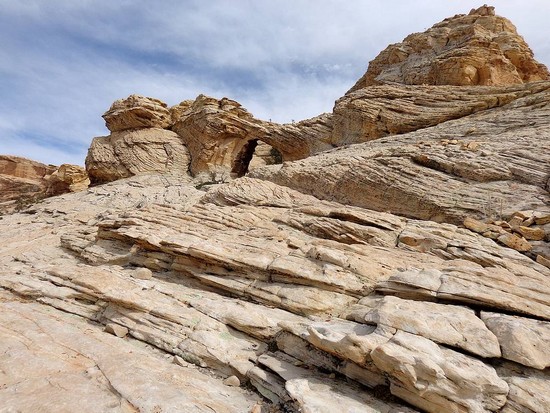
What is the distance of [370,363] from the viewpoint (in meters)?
6.85

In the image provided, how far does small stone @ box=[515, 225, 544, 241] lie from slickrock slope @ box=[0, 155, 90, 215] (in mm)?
50253

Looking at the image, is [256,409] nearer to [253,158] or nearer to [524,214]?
[524,214]

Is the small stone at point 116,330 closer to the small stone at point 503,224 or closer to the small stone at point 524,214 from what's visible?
the small stone at point 503,224

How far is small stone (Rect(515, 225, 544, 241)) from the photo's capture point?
11695 mm

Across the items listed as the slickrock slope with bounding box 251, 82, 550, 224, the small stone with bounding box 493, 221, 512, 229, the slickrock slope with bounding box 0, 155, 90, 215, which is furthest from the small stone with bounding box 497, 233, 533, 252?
the slickrock slope with bounding box 0, 155, 90, 215

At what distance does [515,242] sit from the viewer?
11.7 meters

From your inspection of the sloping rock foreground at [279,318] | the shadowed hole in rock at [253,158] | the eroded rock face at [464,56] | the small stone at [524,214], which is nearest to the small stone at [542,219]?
the small stone at [524,214]

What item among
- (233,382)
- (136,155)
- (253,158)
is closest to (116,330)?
(233,382)

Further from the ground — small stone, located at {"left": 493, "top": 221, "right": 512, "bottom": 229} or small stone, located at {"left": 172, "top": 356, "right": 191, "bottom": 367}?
small stone, located at {"left": 493, "top": 221, "right": 512, "bottom": 229}

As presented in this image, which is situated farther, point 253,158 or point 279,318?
point 253,158

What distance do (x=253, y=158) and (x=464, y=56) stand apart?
95.5ft

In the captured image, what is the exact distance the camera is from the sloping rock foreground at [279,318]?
6473 mm

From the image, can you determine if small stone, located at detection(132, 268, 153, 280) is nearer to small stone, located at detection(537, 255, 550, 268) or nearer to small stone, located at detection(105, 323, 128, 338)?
small stone, located at detection(105, 323, 128, 338)

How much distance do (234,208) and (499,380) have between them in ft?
42.3
